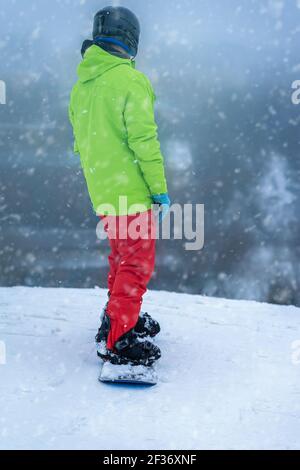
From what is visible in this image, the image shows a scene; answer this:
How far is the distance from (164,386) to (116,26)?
5.83ft

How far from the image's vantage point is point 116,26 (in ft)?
7.36

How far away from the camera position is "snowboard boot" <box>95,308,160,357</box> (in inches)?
97.7

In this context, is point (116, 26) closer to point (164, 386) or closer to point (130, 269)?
point (130, 269)

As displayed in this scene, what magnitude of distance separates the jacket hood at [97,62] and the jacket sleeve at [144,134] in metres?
0.15

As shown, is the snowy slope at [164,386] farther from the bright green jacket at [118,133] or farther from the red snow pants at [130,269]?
the bright green jacket at [118,133]

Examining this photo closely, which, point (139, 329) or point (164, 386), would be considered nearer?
point (164, 386)

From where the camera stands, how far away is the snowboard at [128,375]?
2.12 metres

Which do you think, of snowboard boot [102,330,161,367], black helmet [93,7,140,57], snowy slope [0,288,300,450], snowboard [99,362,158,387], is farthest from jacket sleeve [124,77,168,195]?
snowy slope [0,288,300,450]

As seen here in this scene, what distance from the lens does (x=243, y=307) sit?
3492 mm

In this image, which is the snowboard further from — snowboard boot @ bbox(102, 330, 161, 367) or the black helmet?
the black helmet

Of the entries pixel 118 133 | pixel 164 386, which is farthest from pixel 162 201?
pixel 164 386

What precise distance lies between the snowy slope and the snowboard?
0.14ft
